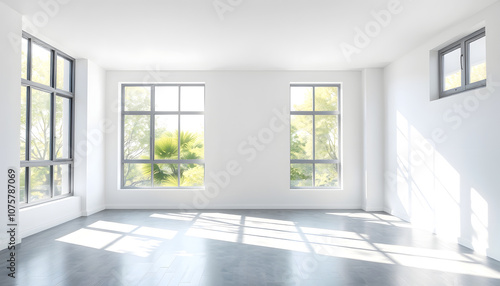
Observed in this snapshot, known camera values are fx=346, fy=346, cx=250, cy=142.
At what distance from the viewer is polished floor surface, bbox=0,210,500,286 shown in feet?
10.6

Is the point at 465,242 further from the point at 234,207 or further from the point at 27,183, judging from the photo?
the point at 27,183

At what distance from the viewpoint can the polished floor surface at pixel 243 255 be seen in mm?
3225

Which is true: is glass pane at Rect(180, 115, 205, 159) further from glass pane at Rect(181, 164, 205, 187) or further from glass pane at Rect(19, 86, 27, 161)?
glass pane at Rect(19, 86, 27, 161)

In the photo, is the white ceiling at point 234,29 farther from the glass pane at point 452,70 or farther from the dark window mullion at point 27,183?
the dark window mullion at point 27,183

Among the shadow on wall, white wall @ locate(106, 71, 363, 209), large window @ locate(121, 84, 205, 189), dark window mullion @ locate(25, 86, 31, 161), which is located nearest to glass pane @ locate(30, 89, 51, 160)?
dark window mullion @ locate(25, 86, 31, 161)

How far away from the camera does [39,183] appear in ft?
17.7

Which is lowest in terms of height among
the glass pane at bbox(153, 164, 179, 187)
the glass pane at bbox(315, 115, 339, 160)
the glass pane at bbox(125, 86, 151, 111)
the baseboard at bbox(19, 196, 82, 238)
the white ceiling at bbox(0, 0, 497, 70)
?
the baseboard at bbox(19, 196, 82, 238)

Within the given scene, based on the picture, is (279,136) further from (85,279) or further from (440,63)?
(85,279)

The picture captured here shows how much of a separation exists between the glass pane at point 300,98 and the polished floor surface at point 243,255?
2573mm

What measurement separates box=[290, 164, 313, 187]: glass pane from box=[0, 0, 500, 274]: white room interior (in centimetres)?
21

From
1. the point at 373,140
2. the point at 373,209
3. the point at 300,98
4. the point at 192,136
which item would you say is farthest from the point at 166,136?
the point at 373,209

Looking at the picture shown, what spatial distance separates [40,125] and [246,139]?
3707 mm

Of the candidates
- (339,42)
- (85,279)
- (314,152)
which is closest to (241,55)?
(339,42)

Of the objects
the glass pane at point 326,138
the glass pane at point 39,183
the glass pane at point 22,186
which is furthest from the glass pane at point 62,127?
the glass pane at point 326,138
